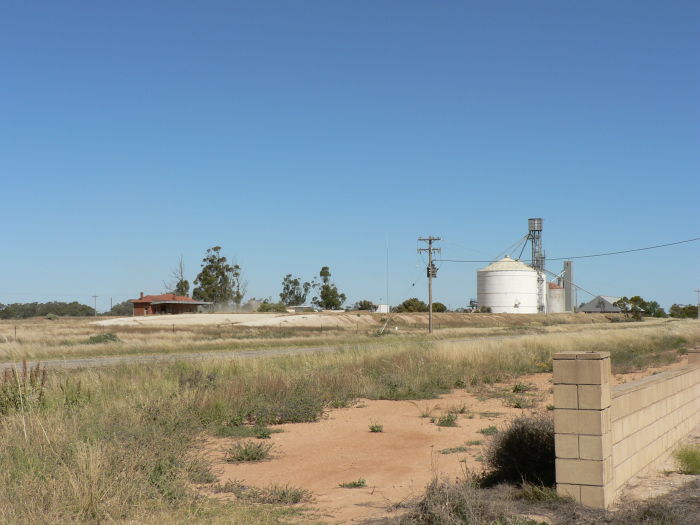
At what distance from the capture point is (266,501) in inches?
309

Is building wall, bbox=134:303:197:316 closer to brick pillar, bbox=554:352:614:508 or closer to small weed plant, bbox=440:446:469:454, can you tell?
small weed plant, bbox=440:446:469:454

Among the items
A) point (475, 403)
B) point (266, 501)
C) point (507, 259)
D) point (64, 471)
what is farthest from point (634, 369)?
point (507, 259)

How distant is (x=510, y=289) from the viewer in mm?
102750

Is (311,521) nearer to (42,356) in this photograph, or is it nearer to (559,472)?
(559,472)

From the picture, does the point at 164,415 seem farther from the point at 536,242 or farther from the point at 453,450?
the point at 536,242

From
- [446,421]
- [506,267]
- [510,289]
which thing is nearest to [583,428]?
[446,421]

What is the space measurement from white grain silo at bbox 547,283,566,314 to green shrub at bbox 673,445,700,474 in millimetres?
109656

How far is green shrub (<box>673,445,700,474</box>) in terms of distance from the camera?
28.0 feet

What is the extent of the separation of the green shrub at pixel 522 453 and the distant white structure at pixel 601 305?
130884 millimetres

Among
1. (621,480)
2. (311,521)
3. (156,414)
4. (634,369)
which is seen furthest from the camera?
(634,369)

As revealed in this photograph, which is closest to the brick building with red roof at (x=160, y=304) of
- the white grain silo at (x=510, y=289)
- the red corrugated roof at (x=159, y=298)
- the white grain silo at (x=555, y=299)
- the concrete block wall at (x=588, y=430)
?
the red corrugated roof at (x=159, y=298)

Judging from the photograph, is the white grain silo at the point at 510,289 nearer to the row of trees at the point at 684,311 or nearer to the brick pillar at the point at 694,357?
the row of trees at the point at 684,311

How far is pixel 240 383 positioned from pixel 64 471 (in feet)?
26.6

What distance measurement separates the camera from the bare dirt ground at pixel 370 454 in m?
8.19
